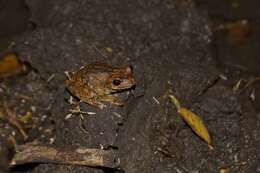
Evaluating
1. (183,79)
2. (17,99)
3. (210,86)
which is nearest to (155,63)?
(183,79)

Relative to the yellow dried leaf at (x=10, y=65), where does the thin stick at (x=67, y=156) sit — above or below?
below

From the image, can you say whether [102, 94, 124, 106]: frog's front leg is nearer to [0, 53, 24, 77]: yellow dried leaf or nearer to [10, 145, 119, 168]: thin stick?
[10, 145, 119, 168]: thin stick

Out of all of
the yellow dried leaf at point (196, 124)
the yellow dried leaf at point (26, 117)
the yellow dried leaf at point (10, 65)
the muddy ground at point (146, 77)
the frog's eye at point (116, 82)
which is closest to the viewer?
the frog's eye at point (116, 82)

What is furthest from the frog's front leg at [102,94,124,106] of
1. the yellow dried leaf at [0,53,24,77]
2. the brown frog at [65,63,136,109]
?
the yellow dried leaf at [0,53,24,77]

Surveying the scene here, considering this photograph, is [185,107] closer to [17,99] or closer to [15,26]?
[17,99]

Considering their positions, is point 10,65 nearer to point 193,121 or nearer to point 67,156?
point 67,156

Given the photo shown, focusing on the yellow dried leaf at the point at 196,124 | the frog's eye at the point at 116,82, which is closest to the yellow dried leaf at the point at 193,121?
→ the yellow dried leaf at the point at 196,124

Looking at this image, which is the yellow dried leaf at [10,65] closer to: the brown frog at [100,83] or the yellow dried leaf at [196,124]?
the brown frog at [100,83]
